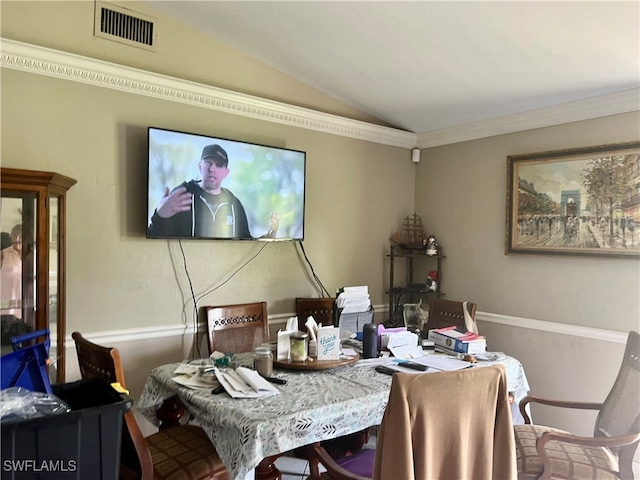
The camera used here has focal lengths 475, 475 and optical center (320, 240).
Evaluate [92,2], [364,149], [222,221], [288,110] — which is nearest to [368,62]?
[288,110]

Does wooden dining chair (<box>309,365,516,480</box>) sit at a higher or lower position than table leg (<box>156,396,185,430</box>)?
higher

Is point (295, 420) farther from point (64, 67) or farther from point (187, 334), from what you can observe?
point (64, 67)

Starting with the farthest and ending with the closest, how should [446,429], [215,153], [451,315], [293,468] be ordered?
[451,315], [215,153], [293,468], [446,429]

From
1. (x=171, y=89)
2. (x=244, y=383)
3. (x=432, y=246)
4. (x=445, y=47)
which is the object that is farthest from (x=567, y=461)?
(x=171, y=89)

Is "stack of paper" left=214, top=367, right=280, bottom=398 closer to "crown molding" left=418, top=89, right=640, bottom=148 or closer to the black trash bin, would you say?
the black trash bin

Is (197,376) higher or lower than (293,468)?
higher

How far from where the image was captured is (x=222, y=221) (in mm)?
3047

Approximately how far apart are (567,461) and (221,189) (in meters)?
2.35

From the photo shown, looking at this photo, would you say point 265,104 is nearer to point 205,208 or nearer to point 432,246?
point 205,208

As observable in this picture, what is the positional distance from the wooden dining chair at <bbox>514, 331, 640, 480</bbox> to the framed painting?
906mm

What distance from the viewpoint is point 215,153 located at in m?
3.01

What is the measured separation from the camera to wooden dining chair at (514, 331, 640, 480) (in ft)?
6.49

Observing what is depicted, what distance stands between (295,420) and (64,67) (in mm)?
2202

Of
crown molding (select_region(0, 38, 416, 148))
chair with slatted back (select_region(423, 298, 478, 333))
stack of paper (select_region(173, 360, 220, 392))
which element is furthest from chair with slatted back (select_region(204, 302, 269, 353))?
crown molding (select_region(0, 38, 416, 148))
